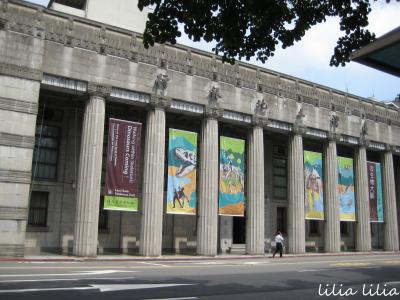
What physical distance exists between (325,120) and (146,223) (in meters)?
18.9

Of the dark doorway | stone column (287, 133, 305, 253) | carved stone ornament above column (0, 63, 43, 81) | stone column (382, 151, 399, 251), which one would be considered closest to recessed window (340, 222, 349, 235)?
stone column (382, 151, 399, 251)

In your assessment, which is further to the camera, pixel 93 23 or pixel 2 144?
pixel 93 23

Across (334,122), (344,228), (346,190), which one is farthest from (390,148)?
(344,228)

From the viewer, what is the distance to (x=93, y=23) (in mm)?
30656

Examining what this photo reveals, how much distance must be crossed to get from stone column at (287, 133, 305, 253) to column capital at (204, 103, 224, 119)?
769 cm

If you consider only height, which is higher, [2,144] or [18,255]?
[2,144]

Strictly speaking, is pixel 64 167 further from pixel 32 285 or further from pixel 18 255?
pixel 32 285

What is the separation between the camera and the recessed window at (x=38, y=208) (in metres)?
29.3

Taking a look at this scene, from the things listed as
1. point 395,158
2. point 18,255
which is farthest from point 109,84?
point 395,158

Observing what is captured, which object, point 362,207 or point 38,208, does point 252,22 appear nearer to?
point 38,208

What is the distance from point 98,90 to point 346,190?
23.1 meters

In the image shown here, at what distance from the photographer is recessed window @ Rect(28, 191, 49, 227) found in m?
29.3

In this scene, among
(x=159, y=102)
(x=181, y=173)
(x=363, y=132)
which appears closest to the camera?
(x=159, y=102)

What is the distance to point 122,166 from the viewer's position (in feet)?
93.8
